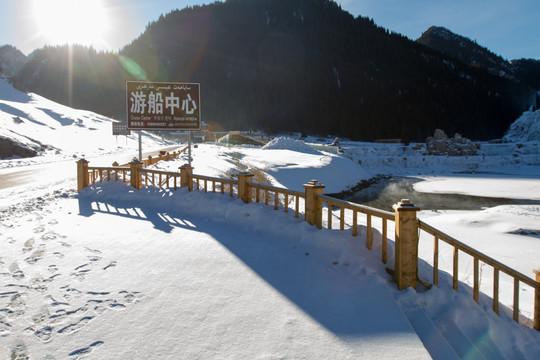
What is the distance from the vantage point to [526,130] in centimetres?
6544

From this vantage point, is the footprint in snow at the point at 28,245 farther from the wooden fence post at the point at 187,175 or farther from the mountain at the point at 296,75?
the mountain at the point at 296,75

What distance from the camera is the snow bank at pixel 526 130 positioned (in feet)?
205

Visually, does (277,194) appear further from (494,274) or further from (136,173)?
(136,173)

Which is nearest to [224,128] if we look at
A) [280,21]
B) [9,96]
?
[280,21]

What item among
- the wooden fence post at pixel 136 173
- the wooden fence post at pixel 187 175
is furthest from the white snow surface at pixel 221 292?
the wooden fence post at pixel 136 173

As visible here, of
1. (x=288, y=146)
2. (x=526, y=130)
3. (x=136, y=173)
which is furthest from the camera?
(x=526, y=130)

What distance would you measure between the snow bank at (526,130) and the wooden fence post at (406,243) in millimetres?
73134

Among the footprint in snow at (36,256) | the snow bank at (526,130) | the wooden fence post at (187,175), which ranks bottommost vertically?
the footprint in snow at (36,256)

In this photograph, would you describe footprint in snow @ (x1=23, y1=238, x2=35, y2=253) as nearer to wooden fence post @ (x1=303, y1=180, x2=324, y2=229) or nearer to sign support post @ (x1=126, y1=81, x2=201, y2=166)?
wooden fence post @ (x1=303, y1=180, x2=324, y2=229)

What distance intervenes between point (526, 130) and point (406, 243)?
7880cm

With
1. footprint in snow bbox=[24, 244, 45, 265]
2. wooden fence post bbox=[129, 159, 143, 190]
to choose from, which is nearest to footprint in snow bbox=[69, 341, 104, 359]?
footprint in snow bbox=[24, 244, 45, 265]

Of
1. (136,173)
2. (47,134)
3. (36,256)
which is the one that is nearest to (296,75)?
(47,134)

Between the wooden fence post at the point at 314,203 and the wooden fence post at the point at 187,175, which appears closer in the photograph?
the wooden fence post at the point at 314,203

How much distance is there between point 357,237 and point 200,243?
2.92 metres
